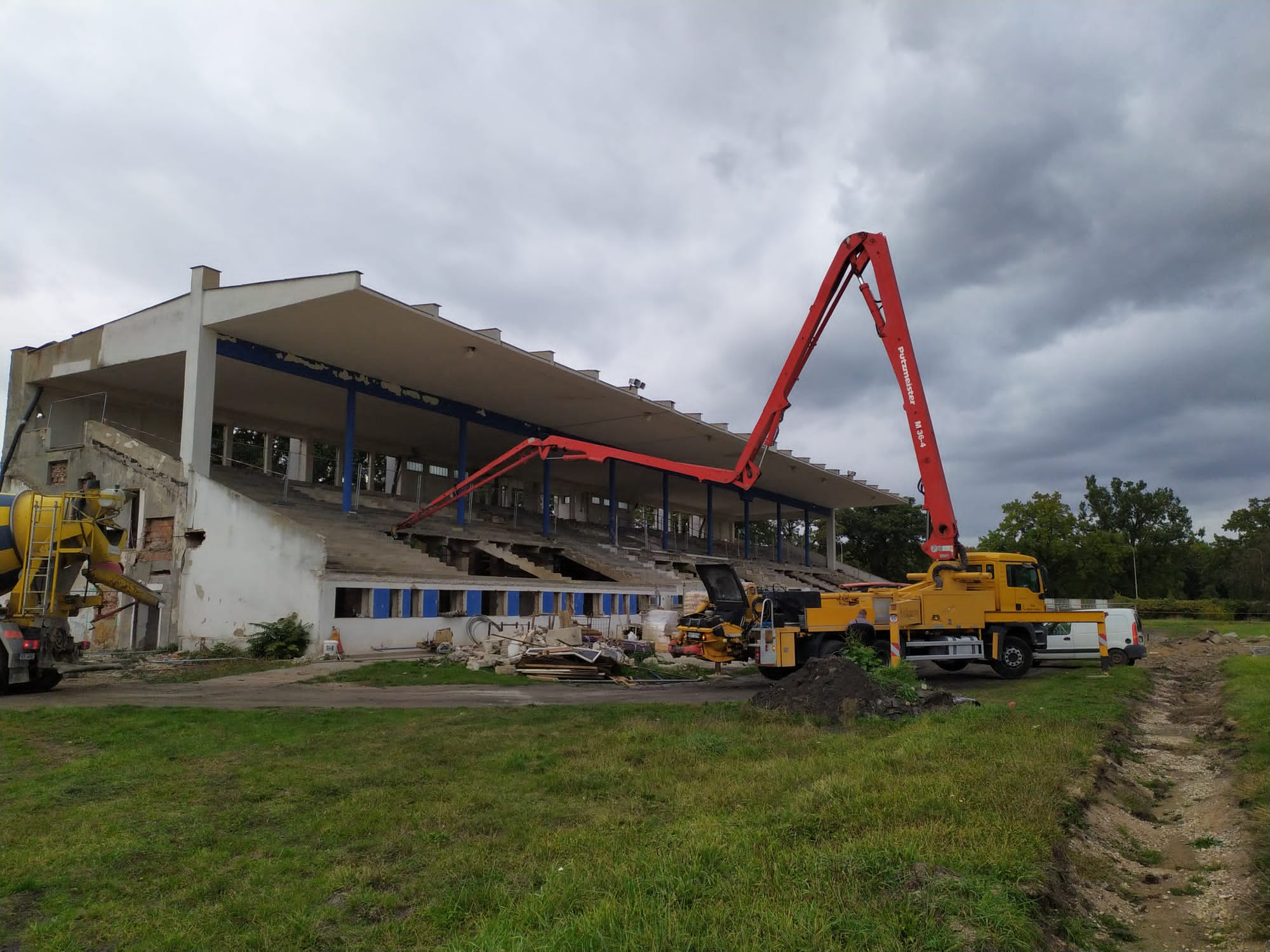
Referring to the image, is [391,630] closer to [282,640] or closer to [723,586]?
[282,640]

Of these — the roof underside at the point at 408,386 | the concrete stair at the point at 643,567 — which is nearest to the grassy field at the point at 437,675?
the roof underside at the point at 408,386

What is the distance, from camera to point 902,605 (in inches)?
651

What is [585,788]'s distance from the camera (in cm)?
748

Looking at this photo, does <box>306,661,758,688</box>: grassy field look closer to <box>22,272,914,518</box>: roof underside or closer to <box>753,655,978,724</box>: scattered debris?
<box>753,655,978,724</box>: scattered debris

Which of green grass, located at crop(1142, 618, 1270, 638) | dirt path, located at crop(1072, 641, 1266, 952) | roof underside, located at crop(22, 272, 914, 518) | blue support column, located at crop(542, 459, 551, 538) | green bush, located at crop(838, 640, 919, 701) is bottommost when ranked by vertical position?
green grass, located at crop(1142, 618, 1270, 638)

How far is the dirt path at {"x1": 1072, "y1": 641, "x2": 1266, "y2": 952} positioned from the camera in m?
4.99

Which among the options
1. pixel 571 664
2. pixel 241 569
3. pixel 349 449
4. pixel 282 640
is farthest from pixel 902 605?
pixel 349 449

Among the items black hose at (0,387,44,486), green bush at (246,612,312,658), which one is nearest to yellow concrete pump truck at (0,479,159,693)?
green bush at (246,612,312,658)

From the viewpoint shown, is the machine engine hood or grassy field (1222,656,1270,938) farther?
the machine engine hood

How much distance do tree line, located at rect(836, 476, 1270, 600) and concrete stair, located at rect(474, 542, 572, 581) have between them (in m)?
47.1

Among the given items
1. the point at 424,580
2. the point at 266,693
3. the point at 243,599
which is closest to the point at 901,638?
the point at 266,693

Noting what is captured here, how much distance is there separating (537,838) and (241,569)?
64.2 feet

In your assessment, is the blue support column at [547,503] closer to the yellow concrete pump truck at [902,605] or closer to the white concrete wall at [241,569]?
the white concrete wall at [241,569]

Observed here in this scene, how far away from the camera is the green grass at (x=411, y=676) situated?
17.3m
